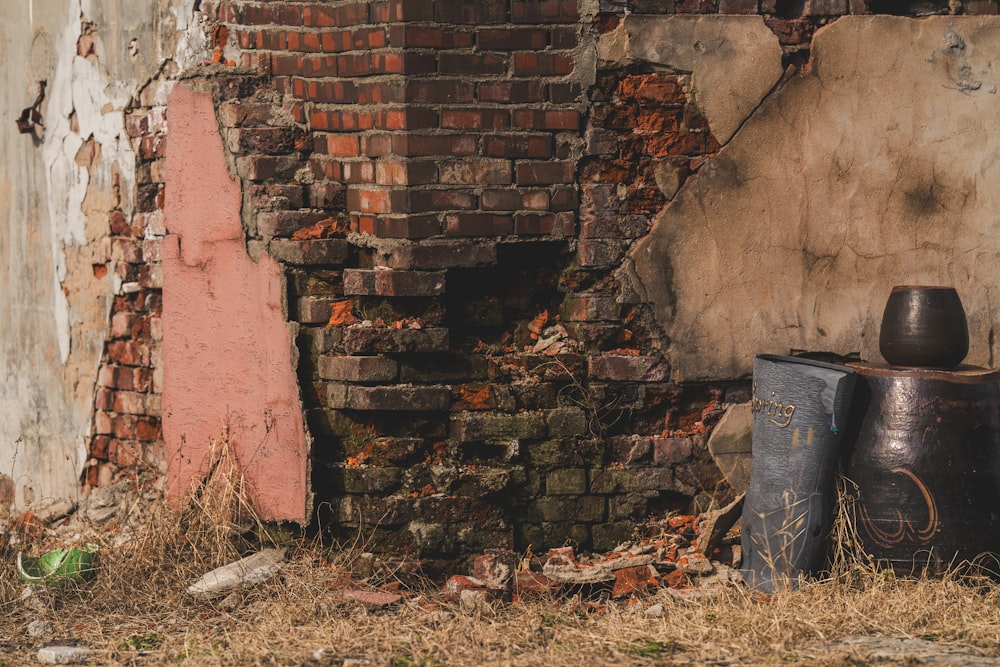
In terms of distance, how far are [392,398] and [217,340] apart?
0.74 m

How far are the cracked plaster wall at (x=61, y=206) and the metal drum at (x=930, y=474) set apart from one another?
2866 millimetres

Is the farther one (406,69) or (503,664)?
(406,69)

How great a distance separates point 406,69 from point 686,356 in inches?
53.7

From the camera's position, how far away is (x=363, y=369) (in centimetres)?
394

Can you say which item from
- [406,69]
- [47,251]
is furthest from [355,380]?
[47,251]

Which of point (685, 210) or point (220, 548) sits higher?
point (685, 210)

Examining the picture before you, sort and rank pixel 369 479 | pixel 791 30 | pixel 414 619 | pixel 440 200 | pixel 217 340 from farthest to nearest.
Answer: pixel 217 340 → pixel 791 30 → pixel 369 479 → pixel 440 200 → pixel 414 619

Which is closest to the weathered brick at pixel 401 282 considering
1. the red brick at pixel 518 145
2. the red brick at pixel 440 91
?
the red brick at pixel 518 145

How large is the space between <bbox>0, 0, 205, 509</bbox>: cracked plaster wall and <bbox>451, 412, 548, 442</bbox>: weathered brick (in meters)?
1.61

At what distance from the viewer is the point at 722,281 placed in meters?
4.11

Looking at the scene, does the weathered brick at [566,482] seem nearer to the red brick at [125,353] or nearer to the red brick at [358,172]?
the red brick at [358,172]

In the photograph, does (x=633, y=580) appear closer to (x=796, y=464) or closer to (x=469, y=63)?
(x=796, y=464)

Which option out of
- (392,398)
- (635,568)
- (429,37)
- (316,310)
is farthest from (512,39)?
(635,568)

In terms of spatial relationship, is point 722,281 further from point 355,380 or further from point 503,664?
point 503,664
